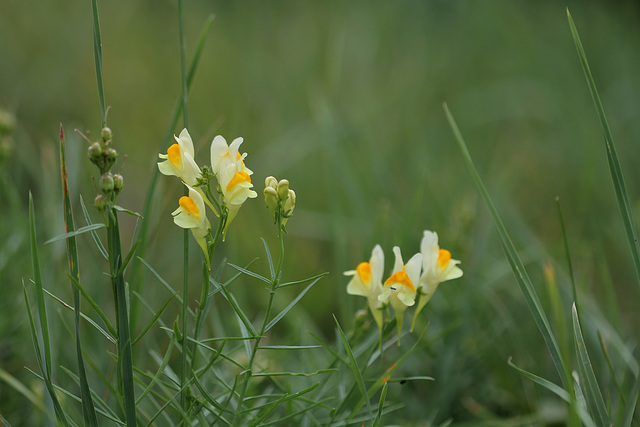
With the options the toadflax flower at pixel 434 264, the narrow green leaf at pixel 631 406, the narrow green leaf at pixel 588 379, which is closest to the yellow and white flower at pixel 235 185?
the toadflax flower at pixel 434 264

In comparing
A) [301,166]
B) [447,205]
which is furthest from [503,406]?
[301,166]

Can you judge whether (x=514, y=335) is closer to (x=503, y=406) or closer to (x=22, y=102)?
(x=503, y=406)

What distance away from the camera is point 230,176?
653 mm

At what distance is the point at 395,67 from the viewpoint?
2.95 m

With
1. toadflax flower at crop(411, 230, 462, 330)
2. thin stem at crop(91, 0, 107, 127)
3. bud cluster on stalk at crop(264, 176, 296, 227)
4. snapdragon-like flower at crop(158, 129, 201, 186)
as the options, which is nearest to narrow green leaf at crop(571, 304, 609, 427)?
toadflax flower at crop(411, 230, 462, 330)

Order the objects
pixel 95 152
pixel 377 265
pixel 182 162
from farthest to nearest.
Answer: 1. pixel 377 265
2. pixel 182 162
3. pixel 95 152

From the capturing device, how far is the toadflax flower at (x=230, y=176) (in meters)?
0.64

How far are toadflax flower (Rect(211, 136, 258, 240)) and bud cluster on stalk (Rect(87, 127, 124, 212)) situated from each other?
12cm

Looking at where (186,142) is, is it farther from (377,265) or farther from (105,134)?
(377,265)

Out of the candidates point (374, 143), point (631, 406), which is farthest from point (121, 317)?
point (374, 143)

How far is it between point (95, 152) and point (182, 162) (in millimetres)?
121

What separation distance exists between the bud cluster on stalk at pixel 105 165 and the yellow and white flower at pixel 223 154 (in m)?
0.13

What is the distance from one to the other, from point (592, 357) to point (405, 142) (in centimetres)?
122

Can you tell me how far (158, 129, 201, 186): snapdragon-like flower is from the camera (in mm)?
654
